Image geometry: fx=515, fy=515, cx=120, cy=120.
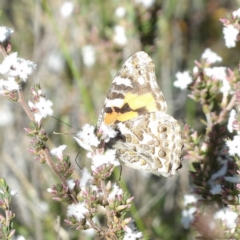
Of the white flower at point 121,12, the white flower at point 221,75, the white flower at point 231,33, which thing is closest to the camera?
the white flower at point 231,33

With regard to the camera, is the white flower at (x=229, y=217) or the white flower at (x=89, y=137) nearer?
the white flower at (x=89, y=137)

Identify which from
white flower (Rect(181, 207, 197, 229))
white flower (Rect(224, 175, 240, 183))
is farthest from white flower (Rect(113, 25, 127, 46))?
white flower (Rect(224, 175, 240, 183))

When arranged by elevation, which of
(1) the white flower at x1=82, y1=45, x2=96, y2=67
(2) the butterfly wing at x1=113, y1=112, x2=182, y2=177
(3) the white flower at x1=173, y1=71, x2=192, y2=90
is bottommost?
(2) the butterfly wing at x1=113, y1=112, x2=182, y2=177

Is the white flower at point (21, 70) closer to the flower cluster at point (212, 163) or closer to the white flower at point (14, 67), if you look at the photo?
the white flower at point (14, 67)

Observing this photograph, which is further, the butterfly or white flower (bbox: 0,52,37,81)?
the butterfly

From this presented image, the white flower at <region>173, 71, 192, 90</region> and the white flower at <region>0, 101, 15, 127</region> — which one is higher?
the white flower at <region>173, 71, 192, 90</region>

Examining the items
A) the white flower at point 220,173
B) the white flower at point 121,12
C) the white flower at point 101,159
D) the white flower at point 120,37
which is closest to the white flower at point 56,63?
the white flower at point 121,12

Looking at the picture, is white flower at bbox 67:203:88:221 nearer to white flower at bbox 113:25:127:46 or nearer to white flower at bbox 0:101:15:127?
white flower at bbox 113:25:127:46

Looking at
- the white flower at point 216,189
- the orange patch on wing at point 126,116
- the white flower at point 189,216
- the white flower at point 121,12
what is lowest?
the white flower at point 189,216
